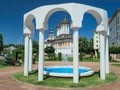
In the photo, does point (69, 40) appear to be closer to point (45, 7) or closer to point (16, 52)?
point (16, 52)

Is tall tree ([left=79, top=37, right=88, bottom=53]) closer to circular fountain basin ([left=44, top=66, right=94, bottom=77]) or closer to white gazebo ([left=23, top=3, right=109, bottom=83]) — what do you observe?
circular fountain basin ([left=44, top=66, right=94, bottom=77])

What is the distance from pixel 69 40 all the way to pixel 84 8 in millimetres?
48818

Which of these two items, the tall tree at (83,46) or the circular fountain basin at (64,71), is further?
the tall tree at (83,46)

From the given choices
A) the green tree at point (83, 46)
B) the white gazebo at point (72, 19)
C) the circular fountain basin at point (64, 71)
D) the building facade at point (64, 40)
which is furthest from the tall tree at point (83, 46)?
the white gazebo at point (72, 19)

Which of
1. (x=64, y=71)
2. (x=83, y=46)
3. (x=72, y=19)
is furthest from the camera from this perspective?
(x=83, y=46)

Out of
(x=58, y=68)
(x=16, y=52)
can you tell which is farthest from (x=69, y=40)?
(x=58, y=68)

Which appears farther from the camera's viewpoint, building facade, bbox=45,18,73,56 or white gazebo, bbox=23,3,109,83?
building facade, bbox=45,18,73,56

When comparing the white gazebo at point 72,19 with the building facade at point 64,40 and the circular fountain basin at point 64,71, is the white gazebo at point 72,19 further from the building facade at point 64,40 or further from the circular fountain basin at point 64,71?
the building facade at point 64,40

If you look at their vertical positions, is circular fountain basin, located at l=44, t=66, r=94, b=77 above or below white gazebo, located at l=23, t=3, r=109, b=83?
below

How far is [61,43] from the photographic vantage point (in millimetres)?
63781

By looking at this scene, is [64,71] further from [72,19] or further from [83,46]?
[83,46]

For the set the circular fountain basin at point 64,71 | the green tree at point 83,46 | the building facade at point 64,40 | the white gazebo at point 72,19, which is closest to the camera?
the white gazebo at point 72,19

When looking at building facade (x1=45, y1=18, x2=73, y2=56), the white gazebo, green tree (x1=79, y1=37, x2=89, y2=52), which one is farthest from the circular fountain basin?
green tree (x1=79, y1=37, x2=89, y2=52)

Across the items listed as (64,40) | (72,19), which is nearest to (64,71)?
(72,19)
